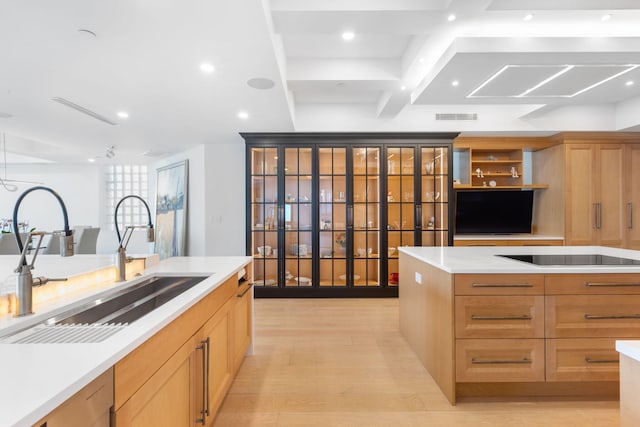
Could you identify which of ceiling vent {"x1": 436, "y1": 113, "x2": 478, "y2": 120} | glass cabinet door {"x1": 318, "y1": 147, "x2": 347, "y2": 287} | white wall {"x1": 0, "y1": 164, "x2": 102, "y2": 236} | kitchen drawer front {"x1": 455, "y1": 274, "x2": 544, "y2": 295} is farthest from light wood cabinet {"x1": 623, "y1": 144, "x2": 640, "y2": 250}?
white wall {"x1": 0, "y1": 164, "x2": 102, "y2": 236}

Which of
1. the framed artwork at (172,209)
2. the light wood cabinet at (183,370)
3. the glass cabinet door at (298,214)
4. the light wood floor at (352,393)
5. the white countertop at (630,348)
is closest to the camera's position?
the white countertop at (630,348)

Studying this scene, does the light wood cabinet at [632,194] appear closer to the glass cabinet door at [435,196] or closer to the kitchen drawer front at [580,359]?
the glass cabinet door at [435,196]

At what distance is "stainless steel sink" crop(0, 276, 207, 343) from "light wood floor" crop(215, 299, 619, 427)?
0.85m

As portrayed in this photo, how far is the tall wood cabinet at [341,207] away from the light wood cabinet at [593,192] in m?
1.73

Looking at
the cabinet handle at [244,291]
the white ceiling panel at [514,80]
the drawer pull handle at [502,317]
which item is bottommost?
the drawer pull handle at [502,317]

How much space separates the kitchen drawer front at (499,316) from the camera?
1836 millimetres

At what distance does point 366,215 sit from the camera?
4.38 m

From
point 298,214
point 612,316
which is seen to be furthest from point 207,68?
point 612,316

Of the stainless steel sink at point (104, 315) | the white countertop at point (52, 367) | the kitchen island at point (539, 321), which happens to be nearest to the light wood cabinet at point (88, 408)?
the white countertop at point (52, 367)

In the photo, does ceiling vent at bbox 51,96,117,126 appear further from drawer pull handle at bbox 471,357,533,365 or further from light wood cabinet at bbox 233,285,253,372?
drawer pull handle at bbox 471,357,533,365

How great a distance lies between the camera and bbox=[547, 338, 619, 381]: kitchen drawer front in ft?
6.01

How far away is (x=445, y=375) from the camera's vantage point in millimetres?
1935

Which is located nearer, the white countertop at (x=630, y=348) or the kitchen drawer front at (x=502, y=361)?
the white countertop at (x=630, y=348)

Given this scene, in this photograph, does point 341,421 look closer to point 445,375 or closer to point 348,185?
point 445,375
